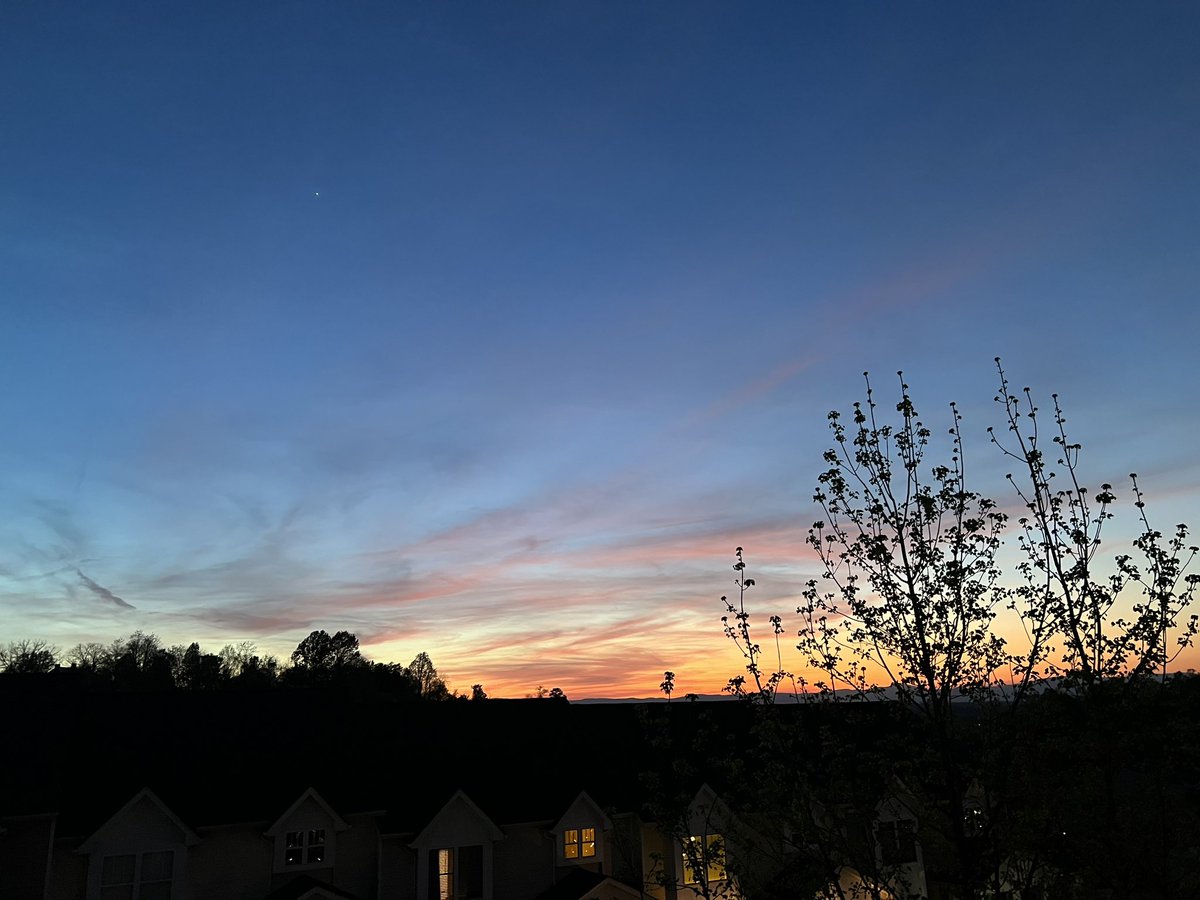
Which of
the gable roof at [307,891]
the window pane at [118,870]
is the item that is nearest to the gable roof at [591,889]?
the gable roof at [307,891]

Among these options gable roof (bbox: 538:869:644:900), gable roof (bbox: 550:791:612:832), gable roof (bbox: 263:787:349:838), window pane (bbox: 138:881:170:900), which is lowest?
gable roof (bbox: 538:869:644:900)

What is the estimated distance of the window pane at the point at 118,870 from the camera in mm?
26656

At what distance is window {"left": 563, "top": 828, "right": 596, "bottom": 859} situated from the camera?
32.4 metres

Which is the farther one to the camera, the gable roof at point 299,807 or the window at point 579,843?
the window at point 579,843

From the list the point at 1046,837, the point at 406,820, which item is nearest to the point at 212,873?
the point at 406,820

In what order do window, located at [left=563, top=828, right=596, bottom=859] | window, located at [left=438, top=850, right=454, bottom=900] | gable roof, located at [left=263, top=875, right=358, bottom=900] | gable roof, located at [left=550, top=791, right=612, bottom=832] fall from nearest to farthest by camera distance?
gable roof, located at [left=263, top=875, right=358, bottom=900] < window, located at [left=438, top=850, right=454, bottom=900] < gable roof, located at [left=550, top=791, right=612, bottom=832] < window, located at [left=563, top=828, right=596, bottom=859]

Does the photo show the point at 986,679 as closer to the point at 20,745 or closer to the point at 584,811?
the point at 584,811

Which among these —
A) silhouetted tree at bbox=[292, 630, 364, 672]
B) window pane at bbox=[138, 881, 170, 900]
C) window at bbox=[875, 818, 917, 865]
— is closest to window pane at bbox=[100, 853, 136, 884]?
window pane at bbox=[138, 881, 170, 900]

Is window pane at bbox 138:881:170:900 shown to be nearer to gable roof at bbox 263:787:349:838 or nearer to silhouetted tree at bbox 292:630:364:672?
gable roof at bbox 263:787:349:838

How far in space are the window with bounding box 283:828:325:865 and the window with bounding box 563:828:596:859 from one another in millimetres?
9736

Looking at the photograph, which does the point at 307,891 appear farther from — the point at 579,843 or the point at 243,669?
the point at 243,669

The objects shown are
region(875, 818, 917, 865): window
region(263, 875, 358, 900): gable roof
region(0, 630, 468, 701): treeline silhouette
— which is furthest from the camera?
region(0, 630, 468, 701): treeline silhouette

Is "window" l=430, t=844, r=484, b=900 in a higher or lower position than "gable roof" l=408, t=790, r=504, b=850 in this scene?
lower

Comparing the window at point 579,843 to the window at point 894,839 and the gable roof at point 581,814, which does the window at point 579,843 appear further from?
the window at point 894,839
